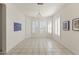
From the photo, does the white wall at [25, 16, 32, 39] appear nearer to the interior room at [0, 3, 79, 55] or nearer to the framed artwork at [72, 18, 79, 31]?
the interior room at [0, 3, 79, 55]

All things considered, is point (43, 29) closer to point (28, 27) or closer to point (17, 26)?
point (28, 27)

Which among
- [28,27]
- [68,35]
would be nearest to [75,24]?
[68,35]

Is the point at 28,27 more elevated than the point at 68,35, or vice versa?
the point at 28,27

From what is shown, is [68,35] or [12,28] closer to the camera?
[68,35]

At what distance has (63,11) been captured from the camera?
1.92 metres

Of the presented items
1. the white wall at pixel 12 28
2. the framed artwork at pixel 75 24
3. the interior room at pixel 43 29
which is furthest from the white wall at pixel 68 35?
the white wall at pixel 12 28

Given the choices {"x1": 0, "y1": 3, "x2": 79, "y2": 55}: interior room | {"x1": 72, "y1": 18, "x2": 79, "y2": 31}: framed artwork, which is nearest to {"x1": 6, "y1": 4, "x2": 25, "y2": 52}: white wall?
{"x1": 0, "y1": 3, "x2": 79, "y2": 55}: interior room

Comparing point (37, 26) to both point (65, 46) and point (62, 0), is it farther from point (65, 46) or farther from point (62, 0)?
point (62, 0)

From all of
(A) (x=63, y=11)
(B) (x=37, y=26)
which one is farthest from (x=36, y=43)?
(A) (x=63, y=11)

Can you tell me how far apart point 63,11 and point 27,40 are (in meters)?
0.82

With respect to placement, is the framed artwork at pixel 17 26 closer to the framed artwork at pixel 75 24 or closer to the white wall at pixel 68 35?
the white wall at pixel 68 35
